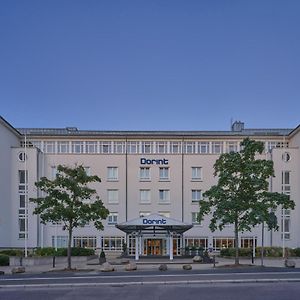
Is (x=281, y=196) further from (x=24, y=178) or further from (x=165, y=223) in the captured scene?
(x=24, y=178)

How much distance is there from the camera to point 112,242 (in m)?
61.3

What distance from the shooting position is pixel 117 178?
62.3 m

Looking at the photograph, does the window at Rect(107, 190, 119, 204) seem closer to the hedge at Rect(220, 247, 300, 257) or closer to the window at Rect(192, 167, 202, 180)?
the window at Rect(192, 167, 202, 180)

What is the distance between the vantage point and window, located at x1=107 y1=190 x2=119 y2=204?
62.0m

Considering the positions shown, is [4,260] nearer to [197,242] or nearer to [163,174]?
[163,174]

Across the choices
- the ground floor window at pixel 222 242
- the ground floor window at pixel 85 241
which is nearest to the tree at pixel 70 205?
the ground floor window at pixel 85 241

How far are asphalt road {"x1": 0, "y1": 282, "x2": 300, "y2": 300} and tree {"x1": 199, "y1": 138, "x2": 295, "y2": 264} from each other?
12900 mm

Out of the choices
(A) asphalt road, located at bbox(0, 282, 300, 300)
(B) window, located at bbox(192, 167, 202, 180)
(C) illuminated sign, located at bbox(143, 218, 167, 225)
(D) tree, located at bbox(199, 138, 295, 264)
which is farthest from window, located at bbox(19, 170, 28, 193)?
(A) asphalt road, located at bbox(0, 282, 300, 300)

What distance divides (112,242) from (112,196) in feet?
17.5

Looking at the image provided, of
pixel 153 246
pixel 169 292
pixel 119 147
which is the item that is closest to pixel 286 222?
pixel 153 246

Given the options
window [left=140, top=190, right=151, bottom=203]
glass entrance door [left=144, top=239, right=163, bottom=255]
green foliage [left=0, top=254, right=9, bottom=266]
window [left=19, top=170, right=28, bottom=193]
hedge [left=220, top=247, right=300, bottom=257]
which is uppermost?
window [left=19, top=170, right=28, bottom=193]

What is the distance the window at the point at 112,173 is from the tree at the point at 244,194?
93.0ft

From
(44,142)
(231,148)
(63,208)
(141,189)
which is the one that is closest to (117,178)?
(141,189)

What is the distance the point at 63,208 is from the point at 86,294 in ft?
51.1
